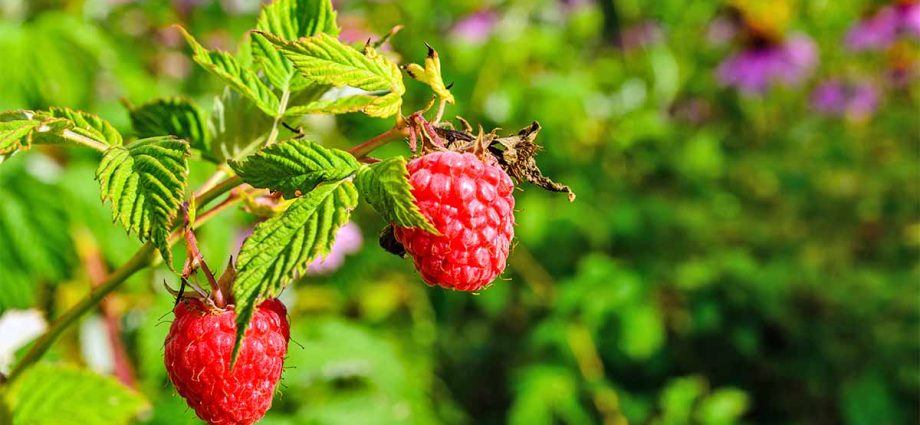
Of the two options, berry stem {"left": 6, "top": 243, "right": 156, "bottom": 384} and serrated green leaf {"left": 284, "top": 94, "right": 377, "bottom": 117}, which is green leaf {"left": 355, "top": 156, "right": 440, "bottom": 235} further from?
berry stem {"left": 6, "top": 243, "right": 156, "bottom": 384}

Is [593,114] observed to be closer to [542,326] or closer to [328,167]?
[542,326]

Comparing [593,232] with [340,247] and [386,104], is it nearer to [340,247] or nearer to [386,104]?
[340,247]

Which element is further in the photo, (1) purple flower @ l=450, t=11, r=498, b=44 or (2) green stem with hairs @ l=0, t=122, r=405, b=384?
(1) purple flower @ l=450, t=11, r=498, b=44

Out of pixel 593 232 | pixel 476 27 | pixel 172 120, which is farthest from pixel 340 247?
pixel 172 120

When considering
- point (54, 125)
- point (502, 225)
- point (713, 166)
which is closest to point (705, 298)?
point (713, 166)

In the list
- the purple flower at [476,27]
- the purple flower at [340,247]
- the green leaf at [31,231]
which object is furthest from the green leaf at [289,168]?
the purple flower at [476,27]

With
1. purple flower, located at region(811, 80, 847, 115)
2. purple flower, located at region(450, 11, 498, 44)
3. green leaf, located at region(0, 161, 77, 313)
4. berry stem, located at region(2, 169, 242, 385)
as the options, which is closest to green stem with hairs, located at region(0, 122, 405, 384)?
berry stem, located at region(2, 169, 242, 385)
